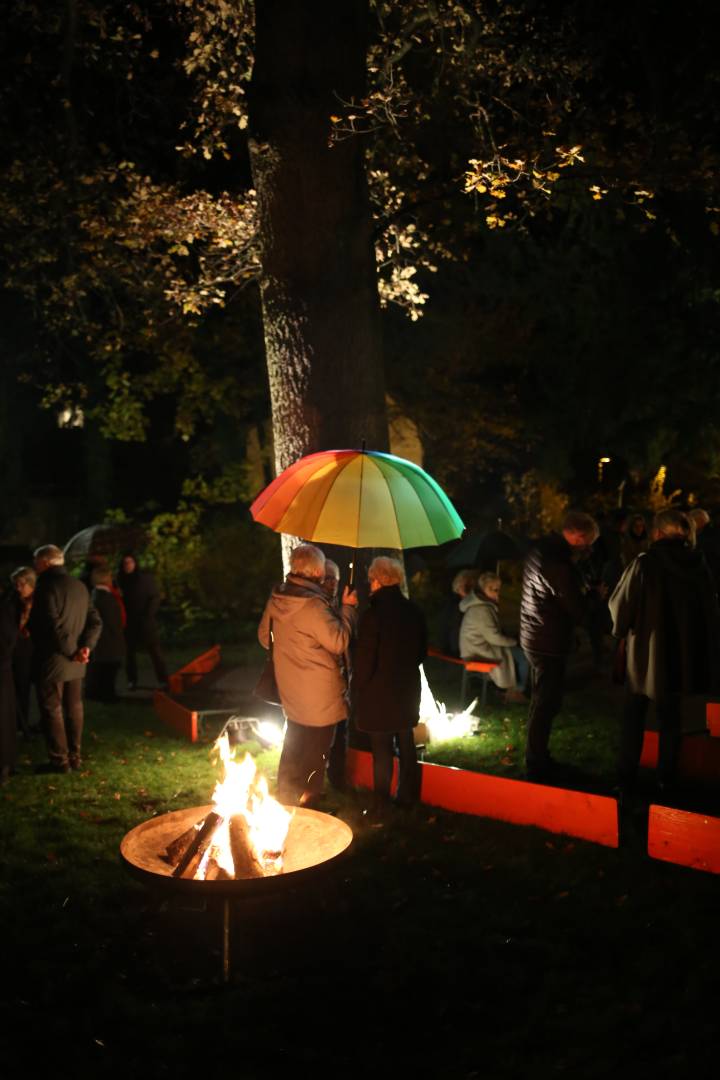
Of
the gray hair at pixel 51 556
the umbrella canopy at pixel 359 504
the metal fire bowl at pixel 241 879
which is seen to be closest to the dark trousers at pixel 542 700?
the umbrella canopy at pixel 359 504

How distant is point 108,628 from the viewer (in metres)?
11.4

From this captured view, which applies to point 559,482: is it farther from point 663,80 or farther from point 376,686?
point 376,686

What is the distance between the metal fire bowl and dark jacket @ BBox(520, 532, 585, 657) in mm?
2418

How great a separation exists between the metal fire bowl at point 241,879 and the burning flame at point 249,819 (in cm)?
15

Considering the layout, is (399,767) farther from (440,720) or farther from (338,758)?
(440,720)

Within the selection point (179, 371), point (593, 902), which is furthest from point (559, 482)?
point (593, 902)

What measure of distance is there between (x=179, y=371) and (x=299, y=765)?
13.7 m

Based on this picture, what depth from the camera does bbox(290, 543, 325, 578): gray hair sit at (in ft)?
21.9

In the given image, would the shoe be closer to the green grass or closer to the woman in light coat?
the green grass

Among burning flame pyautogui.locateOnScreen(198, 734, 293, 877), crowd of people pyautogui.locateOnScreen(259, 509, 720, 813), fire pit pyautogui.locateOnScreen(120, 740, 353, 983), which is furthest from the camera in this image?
crowd of people pyautogui.locateOnScreen(259, 509, 720, 813)

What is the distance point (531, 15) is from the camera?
9.93 metres

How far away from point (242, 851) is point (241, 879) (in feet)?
1.61

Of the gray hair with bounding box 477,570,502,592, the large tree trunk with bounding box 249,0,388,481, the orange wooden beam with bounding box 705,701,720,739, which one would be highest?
the large tree trunk with bounding box 249,0,388,481

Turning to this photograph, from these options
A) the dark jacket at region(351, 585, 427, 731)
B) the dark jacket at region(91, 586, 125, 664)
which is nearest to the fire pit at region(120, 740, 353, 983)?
the dark jacket at region(351, 585, 427, 731)
